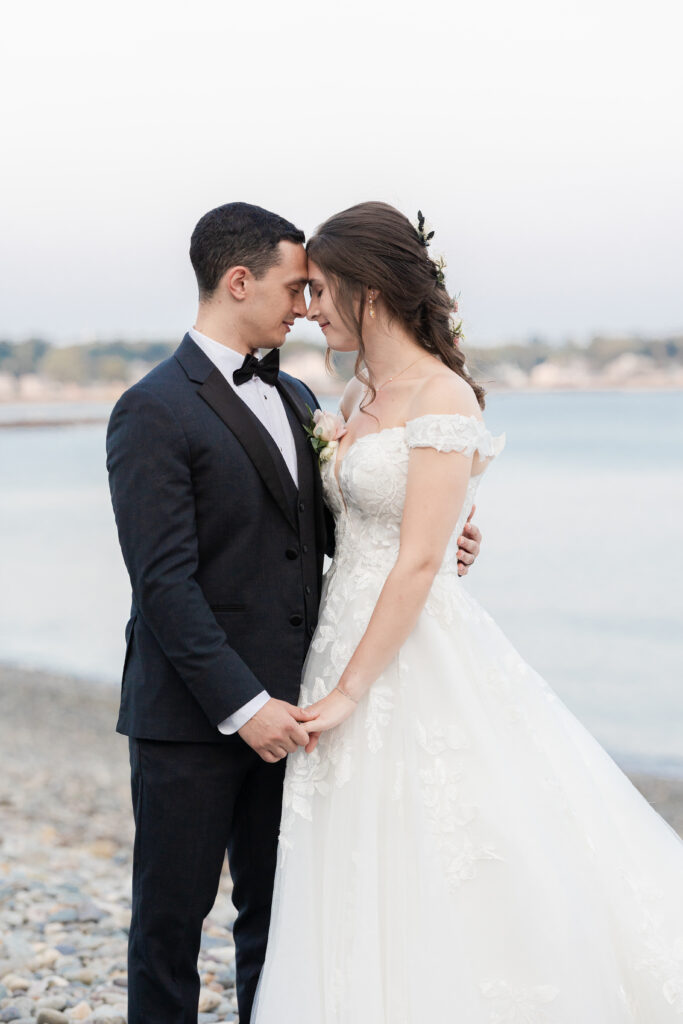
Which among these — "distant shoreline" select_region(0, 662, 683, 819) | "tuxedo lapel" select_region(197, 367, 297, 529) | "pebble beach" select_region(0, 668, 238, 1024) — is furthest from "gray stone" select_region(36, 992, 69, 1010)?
"distant shoreline" select_region(0, 662, 683, 819)

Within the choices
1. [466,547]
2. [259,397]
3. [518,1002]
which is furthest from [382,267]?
[518,1002]

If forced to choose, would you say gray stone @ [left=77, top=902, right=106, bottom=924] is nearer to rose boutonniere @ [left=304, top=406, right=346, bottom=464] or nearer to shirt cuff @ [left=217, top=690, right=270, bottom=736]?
shirt cuff @ [left=217, top=690, right=270, bottom=736]

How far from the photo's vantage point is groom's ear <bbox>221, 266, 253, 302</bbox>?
2834mm

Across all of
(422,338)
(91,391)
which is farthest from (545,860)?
(91,391)

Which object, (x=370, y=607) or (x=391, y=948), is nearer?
(x=391, y=948)

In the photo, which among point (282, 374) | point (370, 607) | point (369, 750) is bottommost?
point (369, 750)

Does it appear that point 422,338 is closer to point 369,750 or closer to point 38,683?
point 369,750

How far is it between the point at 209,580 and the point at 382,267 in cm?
90

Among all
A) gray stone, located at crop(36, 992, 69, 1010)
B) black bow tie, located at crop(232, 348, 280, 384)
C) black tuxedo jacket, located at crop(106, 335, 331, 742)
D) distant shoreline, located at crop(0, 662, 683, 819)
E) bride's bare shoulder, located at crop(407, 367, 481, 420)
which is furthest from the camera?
distant shoreline, located at crop(0, 662, 683, 819)

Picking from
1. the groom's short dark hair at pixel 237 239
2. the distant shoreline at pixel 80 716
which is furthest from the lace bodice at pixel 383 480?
the distant shoreline at pixel 80 716

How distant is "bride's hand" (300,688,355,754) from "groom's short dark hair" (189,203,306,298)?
1084 mm

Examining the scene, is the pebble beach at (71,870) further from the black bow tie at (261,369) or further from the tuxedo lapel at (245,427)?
the black bow tie at (261,369)

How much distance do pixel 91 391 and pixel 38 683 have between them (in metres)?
31.5

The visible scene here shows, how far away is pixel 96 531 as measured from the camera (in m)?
25.1
